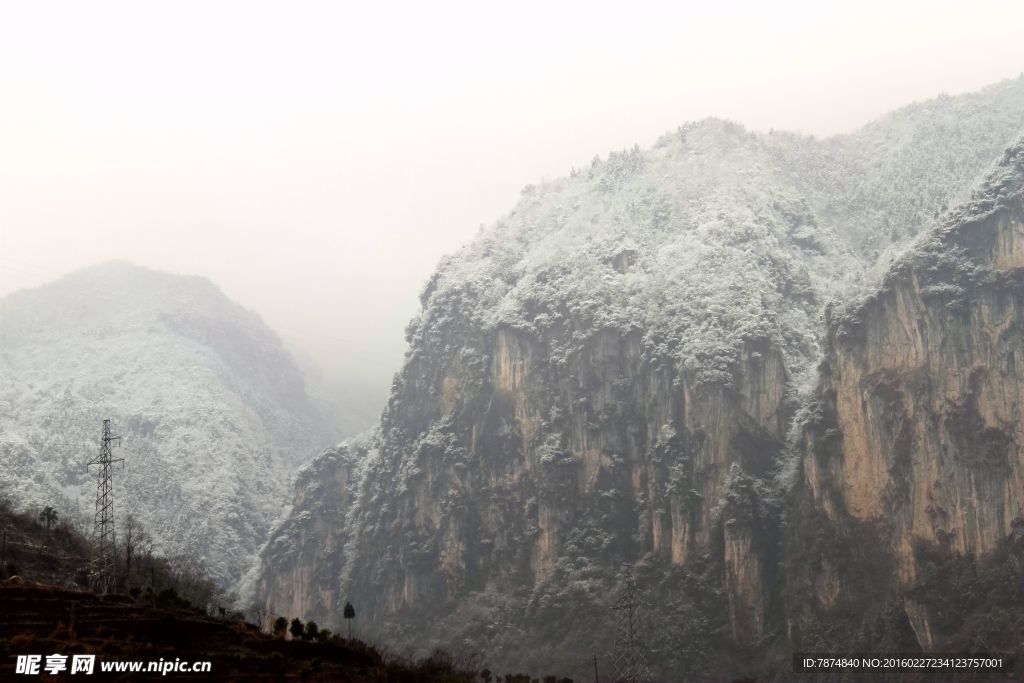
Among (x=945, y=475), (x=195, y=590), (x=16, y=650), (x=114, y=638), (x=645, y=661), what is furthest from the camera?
(x=645, y=661)

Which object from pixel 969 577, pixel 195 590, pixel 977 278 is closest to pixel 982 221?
pixel 977 278

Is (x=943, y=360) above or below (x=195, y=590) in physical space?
above

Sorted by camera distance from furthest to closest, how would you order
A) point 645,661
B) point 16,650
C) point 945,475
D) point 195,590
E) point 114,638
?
point 645,661 < point 945,475 < point 195,590 < point 114,638 < point 16,650

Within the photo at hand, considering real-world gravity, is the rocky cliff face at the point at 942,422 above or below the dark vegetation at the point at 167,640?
above

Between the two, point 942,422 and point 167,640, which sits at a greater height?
point 942,422

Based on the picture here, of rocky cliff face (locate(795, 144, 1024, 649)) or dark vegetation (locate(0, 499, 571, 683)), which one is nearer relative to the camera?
dark vegetation (locate(0, 499, 571, 683))

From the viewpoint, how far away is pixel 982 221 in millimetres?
190875

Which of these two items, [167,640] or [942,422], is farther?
[942,422]

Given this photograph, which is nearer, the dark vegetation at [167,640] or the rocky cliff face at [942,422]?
the dark vegetation at [167,640]

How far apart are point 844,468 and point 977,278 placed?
1389 inches

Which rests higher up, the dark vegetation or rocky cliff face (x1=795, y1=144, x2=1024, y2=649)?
rocky cliff face (x1=795, y1=144, x2=1024, y2=649)

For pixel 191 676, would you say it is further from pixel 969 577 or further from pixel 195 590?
pixel 969 577

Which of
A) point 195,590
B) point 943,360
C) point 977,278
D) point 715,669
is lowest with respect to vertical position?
point 715,669

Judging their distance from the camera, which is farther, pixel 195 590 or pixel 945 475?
pixel 945 475
